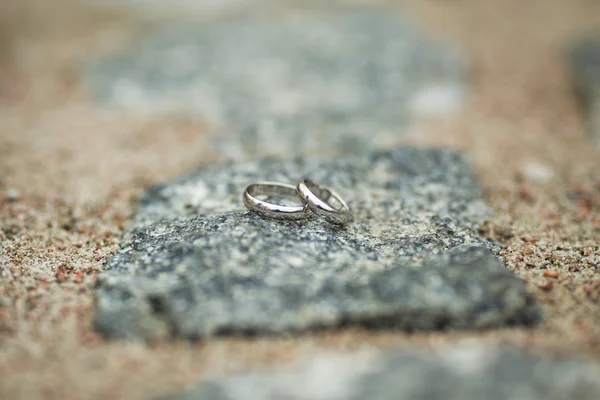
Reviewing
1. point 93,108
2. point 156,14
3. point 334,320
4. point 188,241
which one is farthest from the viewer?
point 156,14

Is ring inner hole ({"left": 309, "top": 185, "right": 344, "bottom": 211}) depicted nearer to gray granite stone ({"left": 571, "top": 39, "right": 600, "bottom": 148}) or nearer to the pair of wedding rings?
the pair of wedding rings

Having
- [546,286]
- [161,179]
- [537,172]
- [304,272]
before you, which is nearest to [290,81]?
[161,179]

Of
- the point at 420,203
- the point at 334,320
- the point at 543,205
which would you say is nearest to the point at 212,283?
the point at 334,320

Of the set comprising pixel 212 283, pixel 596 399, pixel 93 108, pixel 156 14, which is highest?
pixel 156 14

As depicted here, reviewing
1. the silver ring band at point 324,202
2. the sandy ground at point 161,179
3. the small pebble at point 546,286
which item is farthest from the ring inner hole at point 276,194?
the small pebble at point 546,286

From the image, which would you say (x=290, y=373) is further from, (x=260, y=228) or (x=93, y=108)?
(x=93, y=108)

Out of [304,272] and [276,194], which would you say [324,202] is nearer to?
[276,194]

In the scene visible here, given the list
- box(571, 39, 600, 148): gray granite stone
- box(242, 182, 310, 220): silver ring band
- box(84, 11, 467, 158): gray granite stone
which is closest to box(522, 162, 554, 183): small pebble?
box(571, 39, 600, 148): gray granite stone

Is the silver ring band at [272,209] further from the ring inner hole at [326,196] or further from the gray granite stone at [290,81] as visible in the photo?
the gray granite stone at [290,81]
